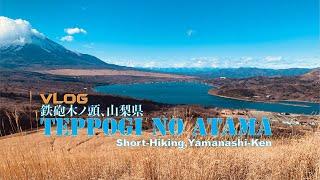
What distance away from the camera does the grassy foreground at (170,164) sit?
7062 millimetres

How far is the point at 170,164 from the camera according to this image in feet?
23.6

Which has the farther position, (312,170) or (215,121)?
(215,121)

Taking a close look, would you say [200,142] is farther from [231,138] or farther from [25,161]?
[25,161]

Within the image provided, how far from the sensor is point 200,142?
815 centimetres

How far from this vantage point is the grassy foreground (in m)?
7.06

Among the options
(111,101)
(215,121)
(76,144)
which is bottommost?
(111,101)

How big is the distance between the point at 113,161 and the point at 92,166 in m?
0.38

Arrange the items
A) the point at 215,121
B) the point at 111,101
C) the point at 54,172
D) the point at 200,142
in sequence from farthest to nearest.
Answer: the point at 111,101, the point at 215,121, the point at 200,142, the point at 54,172

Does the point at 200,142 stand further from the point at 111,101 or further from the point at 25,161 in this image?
the point at 111,101

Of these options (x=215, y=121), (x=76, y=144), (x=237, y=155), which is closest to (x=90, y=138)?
(x=76, y=144)

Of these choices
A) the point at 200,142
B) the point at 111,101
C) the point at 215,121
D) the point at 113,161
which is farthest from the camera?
the point at 111,101

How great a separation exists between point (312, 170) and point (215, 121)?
209cm

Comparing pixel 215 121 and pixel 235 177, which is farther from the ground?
pixel 215 121

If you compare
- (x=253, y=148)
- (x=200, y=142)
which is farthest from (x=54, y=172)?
(x=253, y=148)
